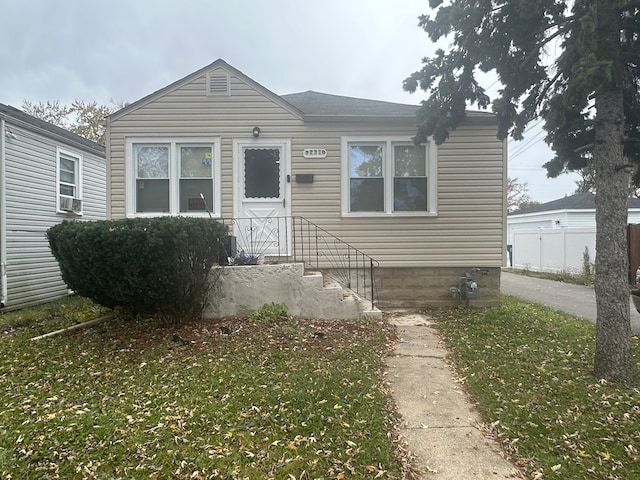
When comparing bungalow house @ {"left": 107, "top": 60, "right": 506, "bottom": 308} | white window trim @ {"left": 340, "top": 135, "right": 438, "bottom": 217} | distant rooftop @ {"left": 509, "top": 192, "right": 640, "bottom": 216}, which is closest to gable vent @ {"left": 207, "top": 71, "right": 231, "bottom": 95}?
bungalow house @ {"left": 107, "top": 60, "right": 506, "bottom": 308}

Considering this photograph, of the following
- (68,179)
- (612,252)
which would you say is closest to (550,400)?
(612,252)

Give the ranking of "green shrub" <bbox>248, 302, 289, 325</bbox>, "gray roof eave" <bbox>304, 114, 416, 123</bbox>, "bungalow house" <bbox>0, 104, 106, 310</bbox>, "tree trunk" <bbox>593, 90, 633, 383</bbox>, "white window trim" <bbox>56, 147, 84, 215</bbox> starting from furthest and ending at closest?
1. "white window trim" <bbox>56, 147, 84, 215</bbox>
2. "bungalow house" <bbox>0, 104, 106, 310</bbox>
3. "gray roof eave" <bbox>304, 114, 416, 123</bbox>
4. "green shrub" <bbox>248, 302, 289, 325</bbox>
5. "tree trunk" <bbox>593, 90, 633, 383</bbox>

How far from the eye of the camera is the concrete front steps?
629 centimetres

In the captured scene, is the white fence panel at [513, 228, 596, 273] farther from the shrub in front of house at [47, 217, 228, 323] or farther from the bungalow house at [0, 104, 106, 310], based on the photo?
the bungalow house at [0, 104, 106, 310]

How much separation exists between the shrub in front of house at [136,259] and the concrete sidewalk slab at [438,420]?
3.01 meters

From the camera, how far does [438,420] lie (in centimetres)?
331

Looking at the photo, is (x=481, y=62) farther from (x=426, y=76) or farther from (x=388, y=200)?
(x=388, y=200)

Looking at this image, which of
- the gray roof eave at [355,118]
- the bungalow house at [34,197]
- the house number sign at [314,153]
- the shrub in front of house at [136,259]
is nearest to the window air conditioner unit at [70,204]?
the bungalow house at [34,197]

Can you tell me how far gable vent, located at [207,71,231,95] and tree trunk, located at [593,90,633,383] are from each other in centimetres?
614

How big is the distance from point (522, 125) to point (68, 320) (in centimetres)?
769

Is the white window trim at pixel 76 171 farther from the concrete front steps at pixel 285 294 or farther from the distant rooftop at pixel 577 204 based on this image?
the distant rooftop at pixel 577 204

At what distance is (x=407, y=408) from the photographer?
3531mm

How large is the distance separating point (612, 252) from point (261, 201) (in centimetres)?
561

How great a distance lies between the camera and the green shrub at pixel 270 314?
5.96m
